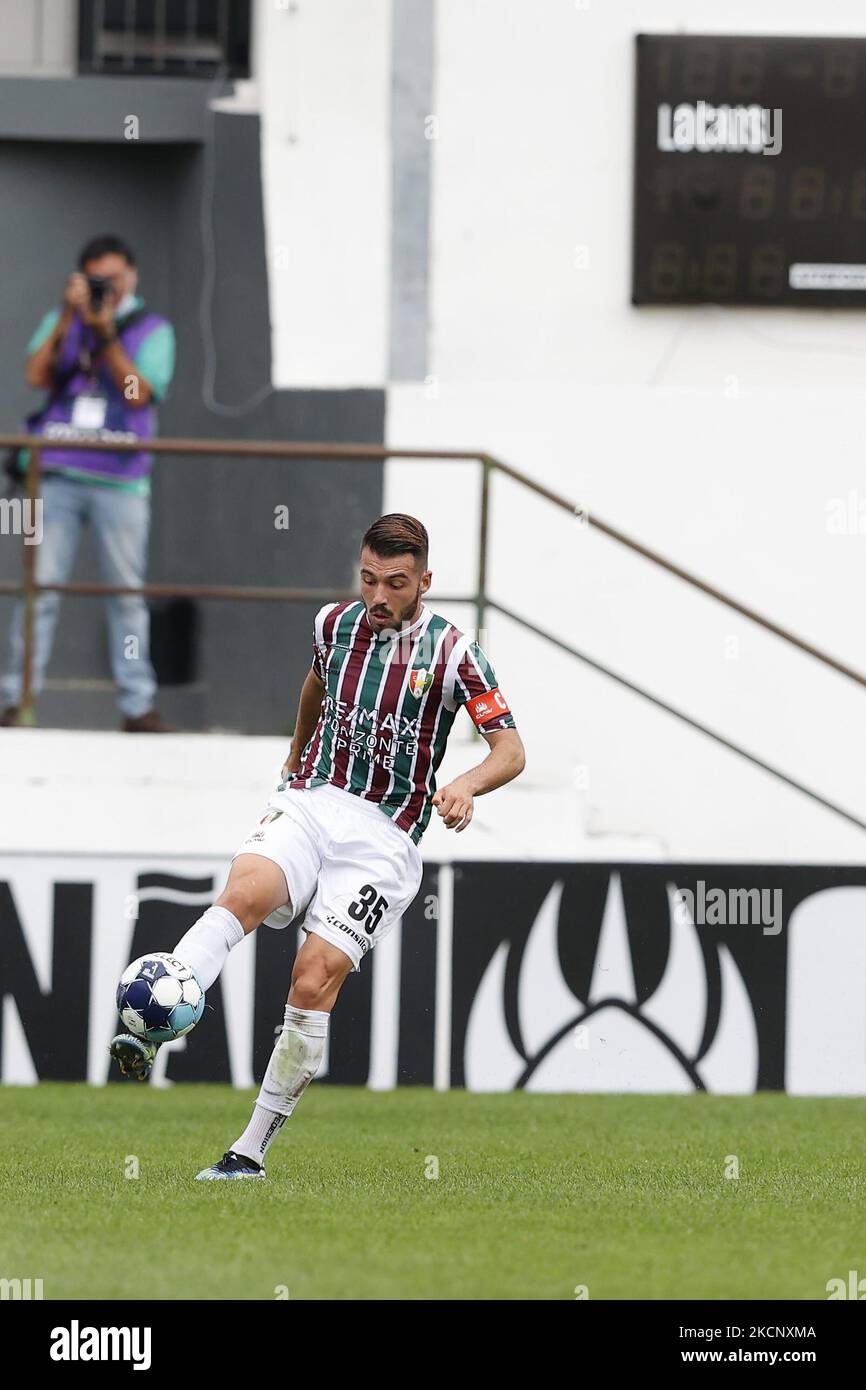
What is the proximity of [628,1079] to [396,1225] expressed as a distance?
15.5 ft

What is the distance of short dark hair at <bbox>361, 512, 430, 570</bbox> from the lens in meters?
6.29

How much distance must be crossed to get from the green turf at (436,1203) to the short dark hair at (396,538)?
182cm

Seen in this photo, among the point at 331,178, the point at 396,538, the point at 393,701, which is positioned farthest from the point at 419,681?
the point at 331,178

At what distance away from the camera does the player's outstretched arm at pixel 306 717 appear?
6809mm

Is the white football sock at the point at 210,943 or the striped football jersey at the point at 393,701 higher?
the striped football jersey at the point at 393,701

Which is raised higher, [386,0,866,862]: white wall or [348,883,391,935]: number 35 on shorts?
[386,0,866,862]: white wall

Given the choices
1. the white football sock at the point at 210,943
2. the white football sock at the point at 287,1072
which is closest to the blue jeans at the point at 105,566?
the white football sock at the point at 287,1072

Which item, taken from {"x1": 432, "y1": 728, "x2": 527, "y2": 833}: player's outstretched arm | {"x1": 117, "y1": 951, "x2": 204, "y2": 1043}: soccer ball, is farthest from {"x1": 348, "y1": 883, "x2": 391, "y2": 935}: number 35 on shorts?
{"x1": 117, "y1": 951, "x2": 204, "y2": 1043}: soccer ball

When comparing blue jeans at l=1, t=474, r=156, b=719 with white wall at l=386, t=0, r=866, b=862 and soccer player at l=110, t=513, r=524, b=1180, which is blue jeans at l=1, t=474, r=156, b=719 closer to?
white wall at l=386, t=0, r=866, b=862

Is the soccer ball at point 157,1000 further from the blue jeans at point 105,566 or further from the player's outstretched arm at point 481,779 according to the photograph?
the blue jeans at point 105,566

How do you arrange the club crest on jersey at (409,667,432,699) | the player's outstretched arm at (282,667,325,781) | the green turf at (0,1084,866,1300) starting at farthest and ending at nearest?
the player's outstretched arm at (282,667,325,781) → the club crest on jersey at (409,667,432,699) → the green turf at (0,1084,866,1300)

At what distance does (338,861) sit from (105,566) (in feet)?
15.8
